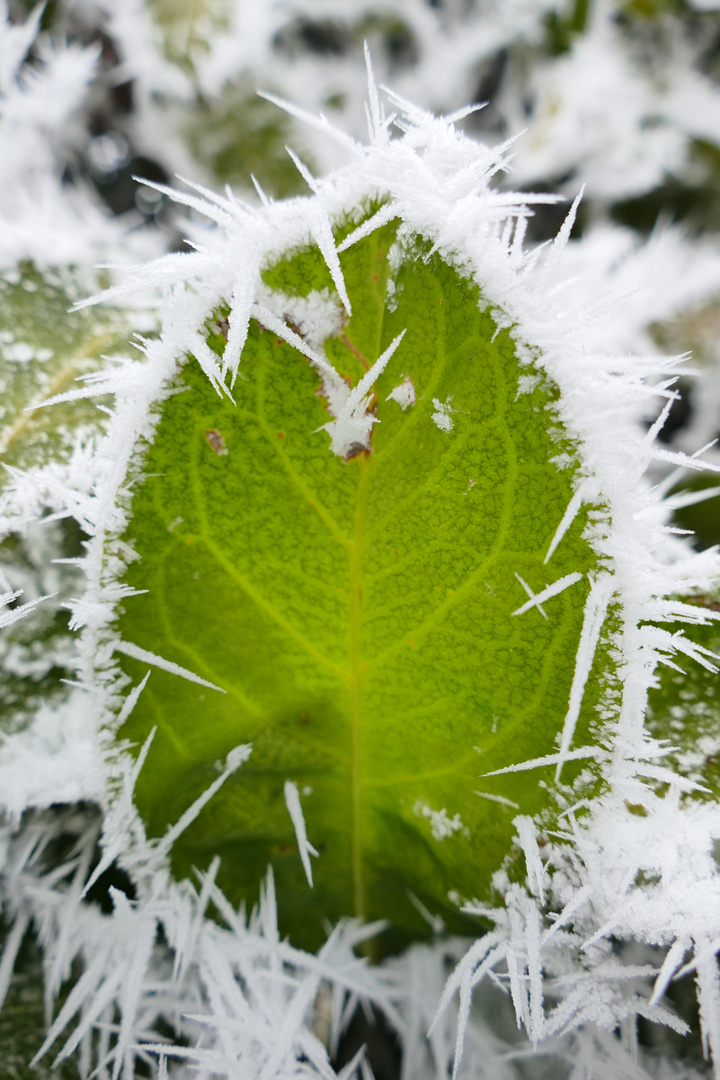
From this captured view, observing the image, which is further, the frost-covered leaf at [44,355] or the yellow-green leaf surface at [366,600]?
the frost-covered leaf at [44,355]

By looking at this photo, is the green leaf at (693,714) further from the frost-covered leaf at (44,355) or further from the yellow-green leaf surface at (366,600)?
the frost-covered leaf at (44,355)

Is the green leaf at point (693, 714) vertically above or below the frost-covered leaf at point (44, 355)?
below

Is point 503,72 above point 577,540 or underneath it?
above

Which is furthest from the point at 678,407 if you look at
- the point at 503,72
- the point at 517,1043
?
the point at 517,1043

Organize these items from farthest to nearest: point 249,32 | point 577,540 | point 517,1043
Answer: point 249,32 → point 517,1043 → point 577,540

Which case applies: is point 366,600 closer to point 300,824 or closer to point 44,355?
point 300,824

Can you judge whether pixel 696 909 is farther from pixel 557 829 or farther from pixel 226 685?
pixel 226 685

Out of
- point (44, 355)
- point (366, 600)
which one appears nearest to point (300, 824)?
point (366, 600)

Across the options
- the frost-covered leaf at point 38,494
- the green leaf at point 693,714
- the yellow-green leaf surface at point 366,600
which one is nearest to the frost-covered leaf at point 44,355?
the frost-covered leaf at point 38,494
